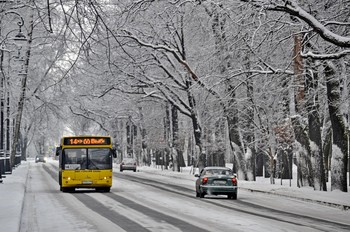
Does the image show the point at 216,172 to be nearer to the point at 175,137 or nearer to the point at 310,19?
the point at 310,19

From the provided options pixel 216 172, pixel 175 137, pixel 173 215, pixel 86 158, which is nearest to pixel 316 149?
pixel 216 172

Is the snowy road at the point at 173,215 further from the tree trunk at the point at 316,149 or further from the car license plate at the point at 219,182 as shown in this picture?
the tree trunk at the point at 316,149

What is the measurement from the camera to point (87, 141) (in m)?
35.3

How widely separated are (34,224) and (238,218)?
548 cm

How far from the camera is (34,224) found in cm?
1764

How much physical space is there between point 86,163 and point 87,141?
108cm

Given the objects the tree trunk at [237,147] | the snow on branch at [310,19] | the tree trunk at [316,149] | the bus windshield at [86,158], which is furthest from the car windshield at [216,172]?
the tree trunk at [237,147]

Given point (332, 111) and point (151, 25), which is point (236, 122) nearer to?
point (151, 25)

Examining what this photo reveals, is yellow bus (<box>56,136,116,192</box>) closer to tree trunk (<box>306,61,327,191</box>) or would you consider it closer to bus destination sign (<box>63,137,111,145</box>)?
bus destination sign (<box>63,137,111,145</box>)

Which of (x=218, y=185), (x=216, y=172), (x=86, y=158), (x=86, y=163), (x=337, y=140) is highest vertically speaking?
(x=337, y=140)

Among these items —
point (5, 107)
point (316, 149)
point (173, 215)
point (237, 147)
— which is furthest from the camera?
point (5, 107)

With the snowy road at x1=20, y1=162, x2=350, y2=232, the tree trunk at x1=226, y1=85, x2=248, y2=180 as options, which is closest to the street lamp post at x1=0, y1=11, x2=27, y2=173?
the snowy road at x1=20, y1=162, x2=350, y2=232

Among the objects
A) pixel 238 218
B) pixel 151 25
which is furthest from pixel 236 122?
pixel 238 218

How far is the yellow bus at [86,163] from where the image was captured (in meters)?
34.5
